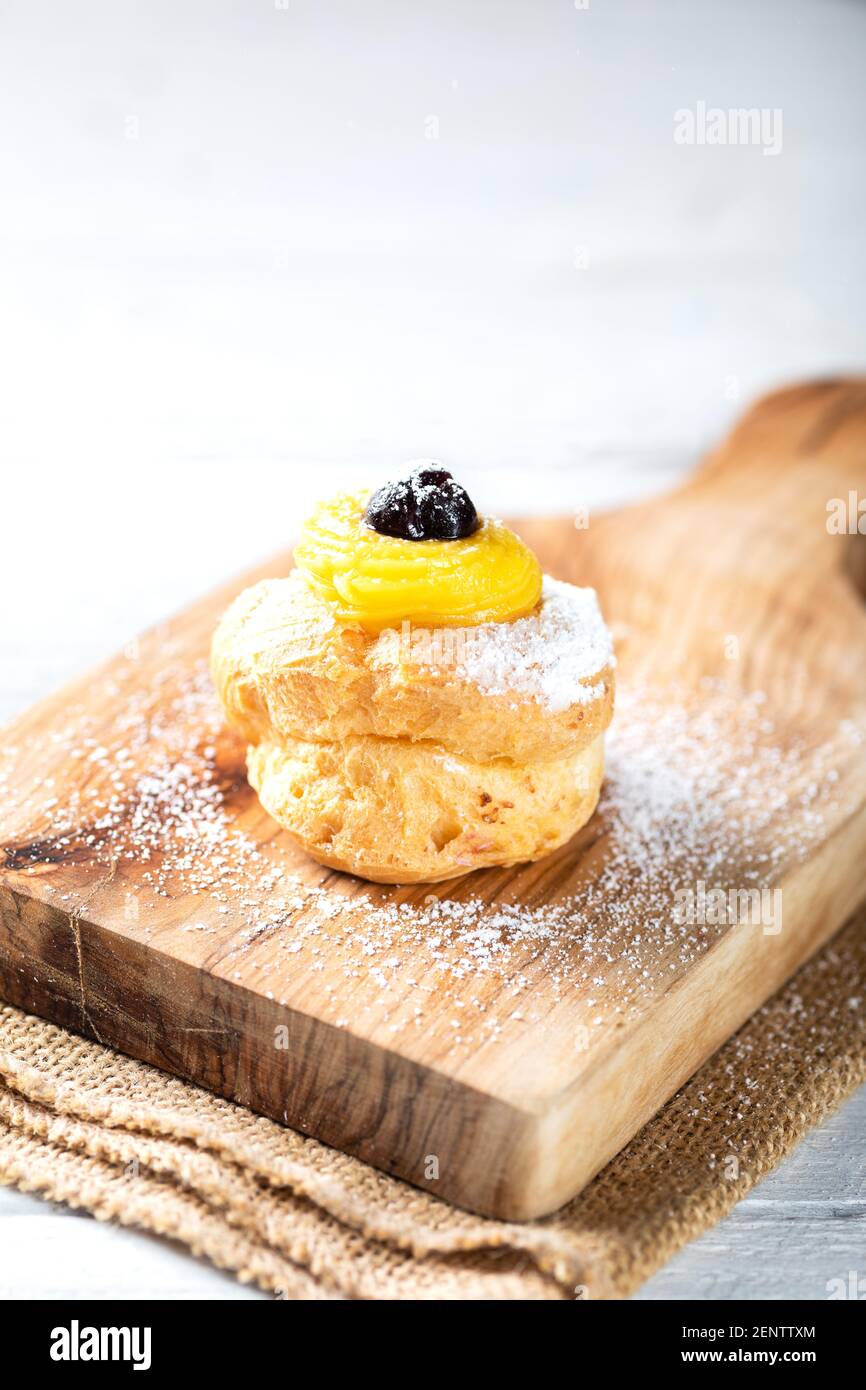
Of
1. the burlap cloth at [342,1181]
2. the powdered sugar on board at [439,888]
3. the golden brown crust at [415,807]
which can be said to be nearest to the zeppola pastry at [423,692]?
the golden brown crust at [415,807]

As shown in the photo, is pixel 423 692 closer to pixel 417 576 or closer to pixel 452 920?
pixel 417 576

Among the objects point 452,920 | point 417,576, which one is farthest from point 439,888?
point 417,576

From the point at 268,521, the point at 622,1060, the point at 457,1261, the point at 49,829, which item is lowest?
the point at 457,1261

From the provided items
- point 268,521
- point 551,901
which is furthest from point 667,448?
point 551,901

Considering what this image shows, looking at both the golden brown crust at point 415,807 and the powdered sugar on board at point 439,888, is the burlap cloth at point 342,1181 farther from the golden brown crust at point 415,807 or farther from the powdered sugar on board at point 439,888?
the golden brown crust at point 415,807

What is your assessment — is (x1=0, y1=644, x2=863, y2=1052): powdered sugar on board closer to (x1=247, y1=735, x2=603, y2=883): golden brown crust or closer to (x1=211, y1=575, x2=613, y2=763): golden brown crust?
(x1=247, y1=735, x2=603, y2=883): golden brown crust

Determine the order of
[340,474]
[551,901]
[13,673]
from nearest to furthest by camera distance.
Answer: [551,901]
[13,673]
[340,474]

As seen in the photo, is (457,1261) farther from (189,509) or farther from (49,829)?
(189,509)

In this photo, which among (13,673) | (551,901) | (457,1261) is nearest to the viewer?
(457,1261)
